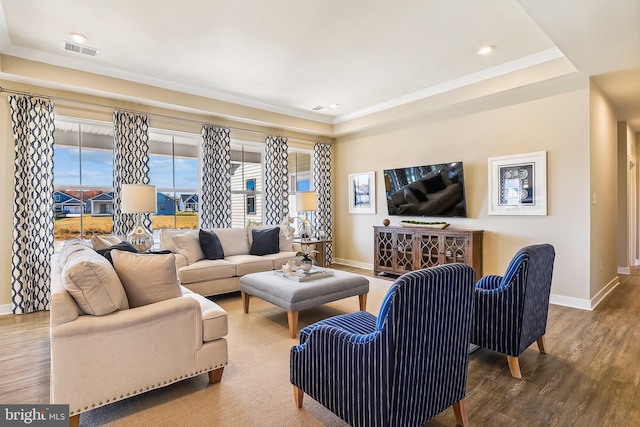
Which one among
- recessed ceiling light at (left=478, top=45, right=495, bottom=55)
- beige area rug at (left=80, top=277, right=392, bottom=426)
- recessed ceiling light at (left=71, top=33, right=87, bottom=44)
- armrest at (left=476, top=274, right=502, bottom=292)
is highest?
recessed ceiling light at (left=71, top=33, right=87, bottom=44)

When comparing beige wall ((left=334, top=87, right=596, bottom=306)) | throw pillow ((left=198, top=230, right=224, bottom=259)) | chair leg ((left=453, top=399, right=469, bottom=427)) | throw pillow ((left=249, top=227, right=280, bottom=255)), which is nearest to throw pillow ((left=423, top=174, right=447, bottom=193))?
beige wall ((left=334, top=87, right=596, bottom=306))

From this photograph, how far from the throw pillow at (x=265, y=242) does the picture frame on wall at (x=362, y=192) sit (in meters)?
2.08

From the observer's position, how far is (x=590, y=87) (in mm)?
4051

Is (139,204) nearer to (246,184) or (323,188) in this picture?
(246,184)

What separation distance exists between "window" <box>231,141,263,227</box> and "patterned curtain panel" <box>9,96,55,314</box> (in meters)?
2.70

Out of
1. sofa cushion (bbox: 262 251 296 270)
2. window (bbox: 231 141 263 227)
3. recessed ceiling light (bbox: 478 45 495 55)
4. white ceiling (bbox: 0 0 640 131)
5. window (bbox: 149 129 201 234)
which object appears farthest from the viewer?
window (bbox: 231 141 263 227)

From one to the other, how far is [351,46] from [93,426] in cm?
396

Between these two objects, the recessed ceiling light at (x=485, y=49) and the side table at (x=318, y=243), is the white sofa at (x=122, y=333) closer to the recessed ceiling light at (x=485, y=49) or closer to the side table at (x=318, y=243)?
the side table at (x=318, y=243)

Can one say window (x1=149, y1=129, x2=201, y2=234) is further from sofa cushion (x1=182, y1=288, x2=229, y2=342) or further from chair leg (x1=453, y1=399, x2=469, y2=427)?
chair leg (x1=453, y1=399, x2=469, y2=427)

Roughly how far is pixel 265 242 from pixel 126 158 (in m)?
2.30

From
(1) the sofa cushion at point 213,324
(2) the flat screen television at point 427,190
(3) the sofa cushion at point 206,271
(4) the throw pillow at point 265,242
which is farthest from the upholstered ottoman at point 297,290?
(2) the flat screen television at point 427,190

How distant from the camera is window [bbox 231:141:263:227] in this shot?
6.30 metres

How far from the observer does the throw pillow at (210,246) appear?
4797mm

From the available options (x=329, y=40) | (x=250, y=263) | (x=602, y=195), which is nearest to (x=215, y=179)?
(x=250, y=263)
